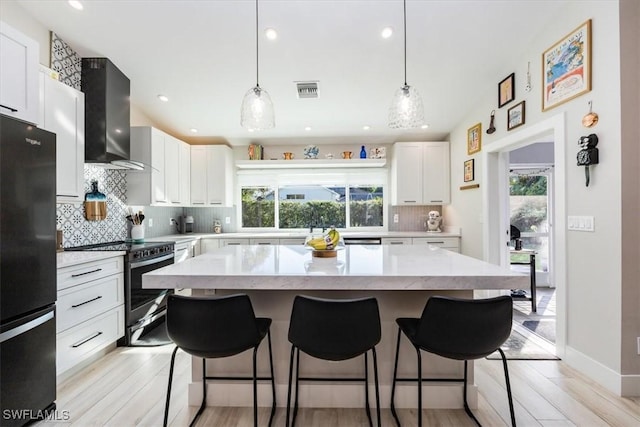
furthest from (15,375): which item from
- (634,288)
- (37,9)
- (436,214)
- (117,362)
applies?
(436,214)

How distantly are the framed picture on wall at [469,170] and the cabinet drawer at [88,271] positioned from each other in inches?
164

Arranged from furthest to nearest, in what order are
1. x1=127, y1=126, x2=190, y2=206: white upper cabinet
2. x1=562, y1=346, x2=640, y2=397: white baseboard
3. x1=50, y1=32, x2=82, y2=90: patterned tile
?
x1=127, y1=126, x2=190, y2=206: white upper cabinet, x1=50, y1=32, x2=82, y2=90: patterned tile, x1=562, y1=346, x2=640, y2=397: white baseboard

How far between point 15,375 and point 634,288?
375 cm

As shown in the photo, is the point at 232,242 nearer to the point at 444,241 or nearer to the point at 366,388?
the point at 444,241

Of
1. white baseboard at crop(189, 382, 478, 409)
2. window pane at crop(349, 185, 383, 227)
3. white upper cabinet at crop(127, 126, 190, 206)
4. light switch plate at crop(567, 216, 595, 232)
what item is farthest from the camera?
window pane at crop(349, 185, 383, 227)

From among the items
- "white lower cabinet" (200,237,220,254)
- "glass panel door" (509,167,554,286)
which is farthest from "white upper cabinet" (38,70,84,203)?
"glass panel door" (509,167,554,286)

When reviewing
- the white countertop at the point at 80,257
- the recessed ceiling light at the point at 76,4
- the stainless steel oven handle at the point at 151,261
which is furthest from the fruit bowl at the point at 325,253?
the recessed ceiling light at the point at 76,4

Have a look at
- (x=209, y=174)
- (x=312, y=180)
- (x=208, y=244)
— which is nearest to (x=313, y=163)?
(x=312, y=180)

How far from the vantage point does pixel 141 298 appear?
119 inches

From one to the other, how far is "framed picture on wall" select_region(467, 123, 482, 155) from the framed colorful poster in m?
1.15

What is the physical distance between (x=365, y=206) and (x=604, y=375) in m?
3.60

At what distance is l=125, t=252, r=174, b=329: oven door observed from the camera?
2.85 metres

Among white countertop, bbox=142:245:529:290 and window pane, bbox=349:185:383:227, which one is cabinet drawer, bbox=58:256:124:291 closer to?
white countertop, bbox=142:245:529:290

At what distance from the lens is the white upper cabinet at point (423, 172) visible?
15.6ft
